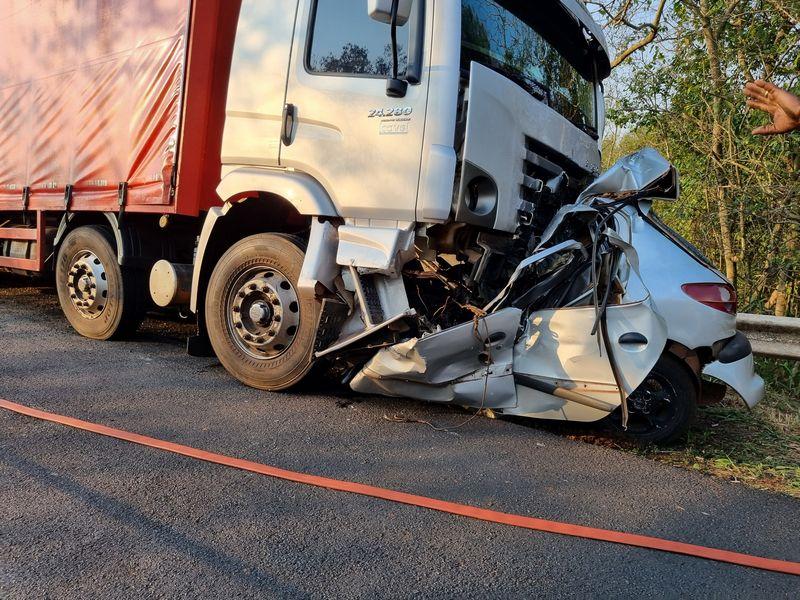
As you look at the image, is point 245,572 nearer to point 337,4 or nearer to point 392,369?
point 392,369

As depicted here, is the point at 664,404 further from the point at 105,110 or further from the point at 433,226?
the point at 105,110

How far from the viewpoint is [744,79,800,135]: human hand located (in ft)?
9.63

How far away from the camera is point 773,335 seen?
16.6ft

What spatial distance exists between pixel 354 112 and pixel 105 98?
2.78 metres

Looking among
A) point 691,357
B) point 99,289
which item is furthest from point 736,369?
point 99,289

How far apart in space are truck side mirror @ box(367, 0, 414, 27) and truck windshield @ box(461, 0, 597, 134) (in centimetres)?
44

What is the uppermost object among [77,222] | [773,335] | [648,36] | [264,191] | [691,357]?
[648,36]

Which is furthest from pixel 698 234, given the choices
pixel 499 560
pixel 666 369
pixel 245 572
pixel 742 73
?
pixel 245 572

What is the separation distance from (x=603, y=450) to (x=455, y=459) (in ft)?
3.00

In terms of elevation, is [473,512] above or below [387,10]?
below

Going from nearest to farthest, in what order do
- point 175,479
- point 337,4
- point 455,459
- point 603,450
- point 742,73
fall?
1. point 175,479
2. point 455,459
3. point 603,450
4. point 337,4
5. point 742,73

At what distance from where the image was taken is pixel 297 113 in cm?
420

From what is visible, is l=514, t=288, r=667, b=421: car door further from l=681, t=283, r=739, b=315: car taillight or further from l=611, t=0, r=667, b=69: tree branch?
l=611, t=0, r=667, b=69: tree branch

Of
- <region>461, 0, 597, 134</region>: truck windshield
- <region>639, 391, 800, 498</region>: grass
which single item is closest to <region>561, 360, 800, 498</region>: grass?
<region>639, 391, 800, 498</region>: grass
